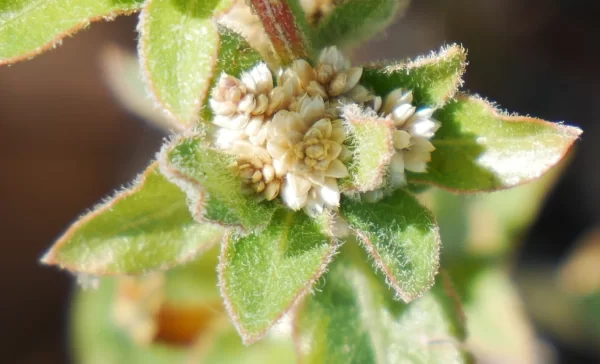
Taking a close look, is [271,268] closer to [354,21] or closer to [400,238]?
[400,238]

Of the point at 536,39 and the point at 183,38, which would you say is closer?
the point at 183,38

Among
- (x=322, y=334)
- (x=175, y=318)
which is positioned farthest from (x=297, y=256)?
(x=175, y=318)

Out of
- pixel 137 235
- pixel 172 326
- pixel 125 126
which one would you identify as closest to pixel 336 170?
pixel 137 235

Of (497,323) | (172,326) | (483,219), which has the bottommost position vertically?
(172,326)

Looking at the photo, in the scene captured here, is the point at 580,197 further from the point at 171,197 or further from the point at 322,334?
the point at 171,197

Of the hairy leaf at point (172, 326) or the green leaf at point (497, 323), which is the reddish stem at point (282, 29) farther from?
the green leaf at point (497, 323)

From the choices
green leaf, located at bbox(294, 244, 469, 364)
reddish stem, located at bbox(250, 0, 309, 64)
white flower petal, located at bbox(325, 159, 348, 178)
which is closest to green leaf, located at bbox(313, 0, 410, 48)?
reddish stem, located at bbox(250, 0, 309, 64)
